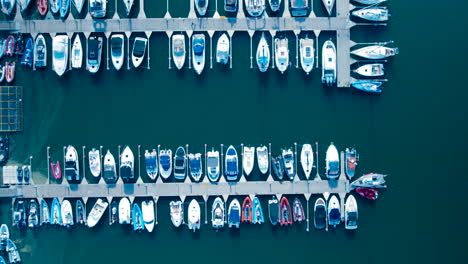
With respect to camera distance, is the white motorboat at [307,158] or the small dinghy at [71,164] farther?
the white motorboat at [307,158]

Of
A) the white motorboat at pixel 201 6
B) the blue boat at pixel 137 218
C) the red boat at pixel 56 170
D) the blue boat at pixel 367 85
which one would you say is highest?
the white motorboat at pixel 201 6

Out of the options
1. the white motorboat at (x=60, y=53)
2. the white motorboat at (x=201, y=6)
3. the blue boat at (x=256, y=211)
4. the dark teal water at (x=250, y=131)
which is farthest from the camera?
the dark teal water at (x=250, y=131)

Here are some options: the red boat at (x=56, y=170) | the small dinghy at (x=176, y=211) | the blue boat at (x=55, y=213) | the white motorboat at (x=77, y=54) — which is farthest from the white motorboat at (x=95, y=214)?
the white motorboat at (x=77, y=54)

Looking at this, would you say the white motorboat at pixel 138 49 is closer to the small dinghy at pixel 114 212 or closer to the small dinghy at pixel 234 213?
the small dinghy at pixel 114 212

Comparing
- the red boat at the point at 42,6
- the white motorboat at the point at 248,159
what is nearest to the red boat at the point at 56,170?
the red boat at the point at 42,6

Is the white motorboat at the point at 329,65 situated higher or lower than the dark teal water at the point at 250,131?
higher

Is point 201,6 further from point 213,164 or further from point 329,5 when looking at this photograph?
point 213,164

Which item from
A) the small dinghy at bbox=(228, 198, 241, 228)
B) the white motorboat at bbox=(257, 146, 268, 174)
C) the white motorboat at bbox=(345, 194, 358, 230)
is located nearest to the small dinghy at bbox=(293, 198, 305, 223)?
the white motorboat at bbox=(345, 194, 358, 230)

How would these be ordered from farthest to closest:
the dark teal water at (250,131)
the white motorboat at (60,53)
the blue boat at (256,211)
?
the dark teal water at (250,131)
the blue boat at (256,211)
the white motorboat at (60,53)
